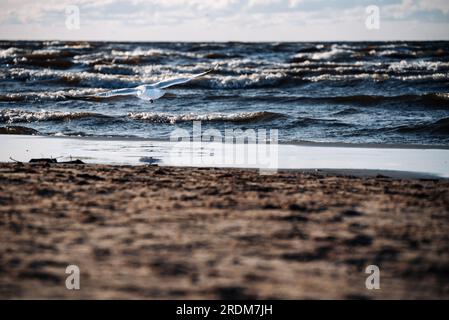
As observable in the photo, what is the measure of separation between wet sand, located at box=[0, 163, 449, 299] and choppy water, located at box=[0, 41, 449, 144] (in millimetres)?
4755

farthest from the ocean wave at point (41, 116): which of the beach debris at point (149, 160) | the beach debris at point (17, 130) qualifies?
the beach debris at point (149, 160)

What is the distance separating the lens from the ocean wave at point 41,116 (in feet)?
41.5

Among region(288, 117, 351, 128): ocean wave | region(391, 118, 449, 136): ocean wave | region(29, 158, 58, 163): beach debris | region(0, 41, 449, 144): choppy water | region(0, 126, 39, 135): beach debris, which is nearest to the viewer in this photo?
region(29, 158, 58, 163): beach debris

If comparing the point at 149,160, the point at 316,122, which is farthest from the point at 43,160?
the point at 316,122

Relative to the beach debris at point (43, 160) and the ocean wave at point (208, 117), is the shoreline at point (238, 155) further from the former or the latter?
the ocean wave at point (208, 117)

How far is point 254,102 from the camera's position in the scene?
16500mm

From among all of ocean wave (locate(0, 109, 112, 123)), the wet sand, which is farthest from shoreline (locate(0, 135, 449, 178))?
ocean wave (locate(0, 109, 112, 123))

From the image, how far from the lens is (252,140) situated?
1014 centimetres

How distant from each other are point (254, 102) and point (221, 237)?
40.9 feet

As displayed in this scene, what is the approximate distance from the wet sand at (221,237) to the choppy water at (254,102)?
4755mm

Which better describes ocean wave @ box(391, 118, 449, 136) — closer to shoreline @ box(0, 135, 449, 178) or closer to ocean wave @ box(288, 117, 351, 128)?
ocean wave @ box(288, 117, 351, 128)

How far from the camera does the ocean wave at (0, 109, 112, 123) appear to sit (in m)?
12.6

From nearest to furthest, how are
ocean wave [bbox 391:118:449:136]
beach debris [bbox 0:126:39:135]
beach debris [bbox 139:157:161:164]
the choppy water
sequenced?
beach debris [bbox 139:157:161:164] → beach debris [bbox 0:126:39:135] → ocean wave [bbox 391:118:449:136] → the choppy water
